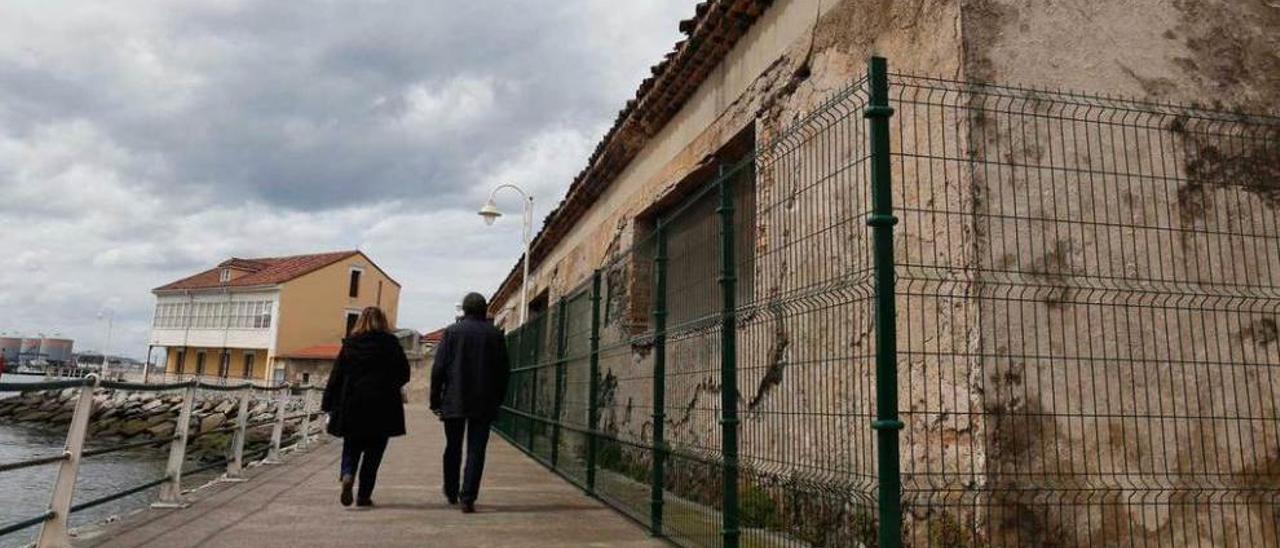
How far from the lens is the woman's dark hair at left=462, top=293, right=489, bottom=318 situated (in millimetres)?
6844

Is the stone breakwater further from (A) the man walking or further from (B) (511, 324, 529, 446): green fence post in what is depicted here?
(A) the man walking

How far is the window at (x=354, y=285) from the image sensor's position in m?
54.8

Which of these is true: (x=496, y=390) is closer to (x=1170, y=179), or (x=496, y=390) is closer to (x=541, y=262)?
(x=1170, y=179)

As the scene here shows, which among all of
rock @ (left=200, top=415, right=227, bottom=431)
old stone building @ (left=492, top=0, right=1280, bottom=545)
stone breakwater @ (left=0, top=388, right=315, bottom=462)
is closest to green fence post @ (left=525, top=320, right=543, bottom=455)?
old stone building @ (left=492, top=0, right=1280, bottom=545)

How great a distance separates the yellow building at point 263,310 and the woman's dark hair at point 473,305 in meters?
45.6

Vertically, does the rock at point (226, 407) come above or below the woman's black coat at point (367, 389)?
below

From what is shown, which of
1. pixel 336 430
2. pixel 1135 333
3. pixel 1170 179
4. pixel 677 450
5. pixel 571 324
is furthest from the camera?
pixel 571 324

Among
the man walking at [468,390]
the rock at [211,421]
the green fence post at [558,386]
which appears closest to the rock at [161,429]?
the rock at [211,421]

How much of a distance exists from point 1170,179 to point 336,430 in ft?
18.9

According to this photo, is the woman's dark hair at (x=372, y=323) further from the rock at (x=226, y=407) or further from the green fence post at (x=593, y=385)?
the rock at (x=226, y=407)

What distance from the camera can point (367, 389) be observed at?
6.48 meters

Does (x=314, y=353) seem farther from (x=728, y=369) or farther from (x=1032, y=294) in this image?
(x=1032, y=294)

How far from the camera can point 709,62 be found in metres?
8.51

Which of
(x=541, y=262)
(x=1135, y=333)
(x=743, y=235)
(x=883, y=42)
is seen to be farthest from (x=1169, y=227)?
(x=541, y=262)
